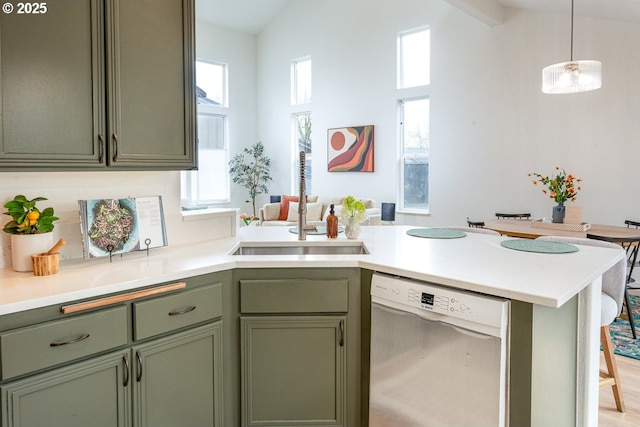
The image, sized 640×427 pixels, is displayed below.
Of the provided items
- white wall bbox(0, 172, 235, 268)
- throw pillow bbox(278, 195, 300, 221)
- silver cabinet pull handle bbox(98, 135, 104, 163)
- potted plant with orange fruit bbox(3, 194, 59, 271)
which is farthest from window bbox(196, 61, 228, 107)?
potted plant with orange fruit bbox(3, 194, 59, 271)

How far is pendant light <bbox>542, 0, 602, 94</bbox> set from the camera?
4066 millimetres

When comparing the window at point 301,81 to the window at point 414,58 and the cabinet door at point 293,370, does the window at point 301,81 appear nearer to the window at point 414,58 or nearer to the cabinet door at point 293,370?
the window at point 414,58

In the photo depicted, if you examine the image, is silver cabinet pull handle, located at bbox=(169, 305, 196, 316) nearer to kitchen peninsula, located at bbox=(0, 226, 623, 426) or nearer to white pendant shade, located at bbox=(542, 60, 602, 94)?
kitchen peninsula, located at bbox=(0, 226, 623, 426)

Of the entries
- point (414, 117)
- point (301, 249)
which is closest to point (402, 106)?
point (414, 117)

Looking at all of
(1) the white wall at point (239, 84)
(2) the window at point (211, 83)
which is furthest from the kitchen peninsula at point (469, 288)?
(1) the white wall at point (239, 84)

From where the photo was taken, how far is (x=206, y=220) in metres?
2.60

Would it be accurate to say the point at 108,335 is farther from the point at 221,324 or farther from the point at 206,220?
the point at 206,220

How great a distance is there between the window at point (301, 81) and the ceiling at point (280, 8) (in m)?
1.12

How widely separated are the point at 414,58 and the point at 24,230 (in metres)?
6.38

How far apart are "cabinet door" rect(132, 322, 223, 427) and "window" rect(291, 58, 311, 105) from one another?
7.19 meters

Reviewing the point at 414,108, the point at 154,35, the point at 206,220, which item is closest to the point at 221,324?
the point at 206,220

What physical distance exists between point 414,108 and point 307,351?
18.9 feet

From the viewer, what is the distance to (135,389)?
1674 mm

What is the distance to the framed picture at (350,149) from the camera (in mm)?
7570
